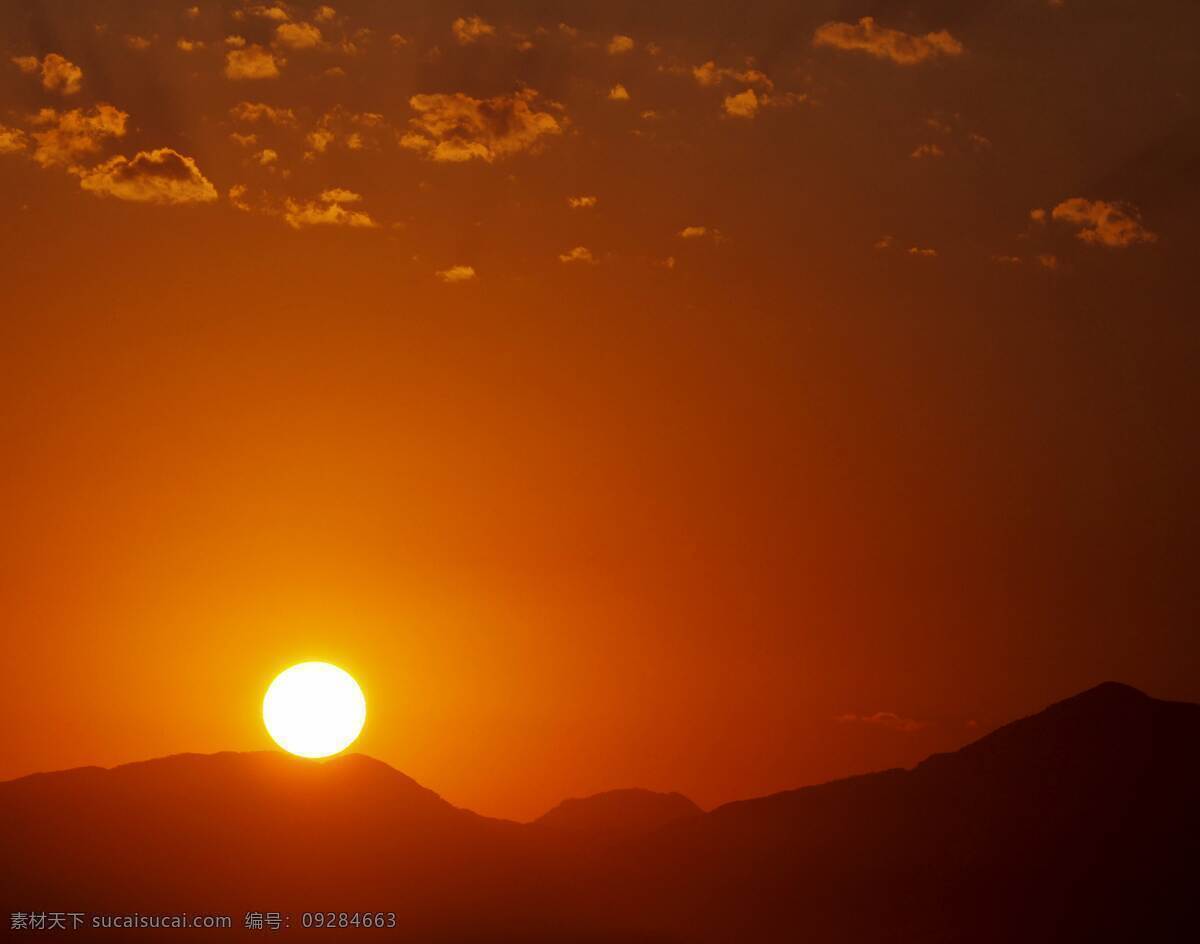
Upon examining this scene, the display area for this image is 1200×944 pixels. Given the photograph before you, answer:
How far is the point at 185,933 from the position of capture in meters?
199

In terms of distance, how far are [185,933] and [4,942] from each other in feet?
83.9

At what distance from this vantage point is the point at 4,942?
183750 millimetres

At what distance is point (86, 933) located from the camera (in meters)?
194

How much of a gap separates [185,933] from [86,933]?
1385 centimetres

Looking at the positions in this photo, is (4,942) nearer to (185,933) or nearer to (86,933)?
(86,933)

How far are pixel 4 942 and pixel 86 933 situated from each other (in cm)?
1263

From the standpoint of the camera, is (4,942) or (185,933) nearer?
(4,942)

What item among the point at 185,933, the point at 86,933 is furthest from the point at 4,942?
the point at 185,933
